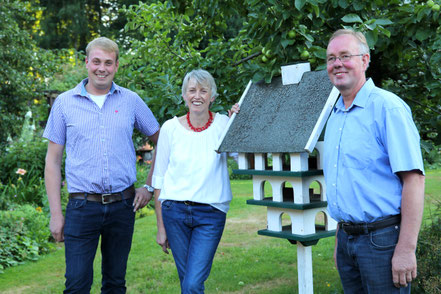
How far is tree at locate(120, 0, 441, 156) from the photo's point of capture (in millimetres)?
3182

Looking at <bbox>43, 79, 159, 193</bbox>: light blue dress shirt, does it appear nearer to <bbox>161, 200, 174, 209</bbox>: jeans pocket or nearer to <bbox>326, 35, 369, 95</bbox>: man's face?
<bbox>161, 200, 174, 209</bbox>: jeans pocket

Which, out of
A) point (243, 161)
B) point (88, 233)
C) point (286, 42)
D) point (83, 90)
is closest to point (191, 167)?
point (243, 161)

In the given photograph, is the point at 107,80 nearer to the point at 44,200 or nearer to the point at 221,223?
the point at 221,223

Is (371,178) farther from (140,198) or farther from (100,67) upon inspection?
(100,67)

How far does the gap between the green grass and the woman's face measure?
2544mm

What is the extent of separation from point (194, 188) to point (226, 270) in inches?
116

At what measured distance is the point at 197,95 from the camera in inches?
120

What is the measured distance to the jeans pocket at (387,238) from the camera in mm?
2154

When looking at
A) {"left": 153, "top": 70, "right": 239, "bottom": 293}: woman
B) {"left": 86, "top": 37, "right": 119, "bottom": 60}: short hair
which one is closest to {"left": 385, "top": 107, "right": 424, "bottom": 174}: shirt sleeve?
{"left": 153, "top": 70, "right": 239, "bottom": 293}: woman

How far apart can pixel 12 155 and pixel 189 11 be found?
21.3ft

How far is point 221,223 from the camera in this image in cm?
308

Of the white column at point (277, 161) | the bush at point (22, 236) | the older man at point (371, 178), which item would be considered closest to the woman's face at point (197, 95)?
the white column at point (277, 161)

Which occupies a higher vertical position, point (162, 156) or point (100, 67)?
point (100, 67)

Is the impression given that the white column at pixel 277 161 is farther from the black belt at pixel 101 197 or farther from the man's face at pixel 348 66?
the black belt at pixel 101 197
